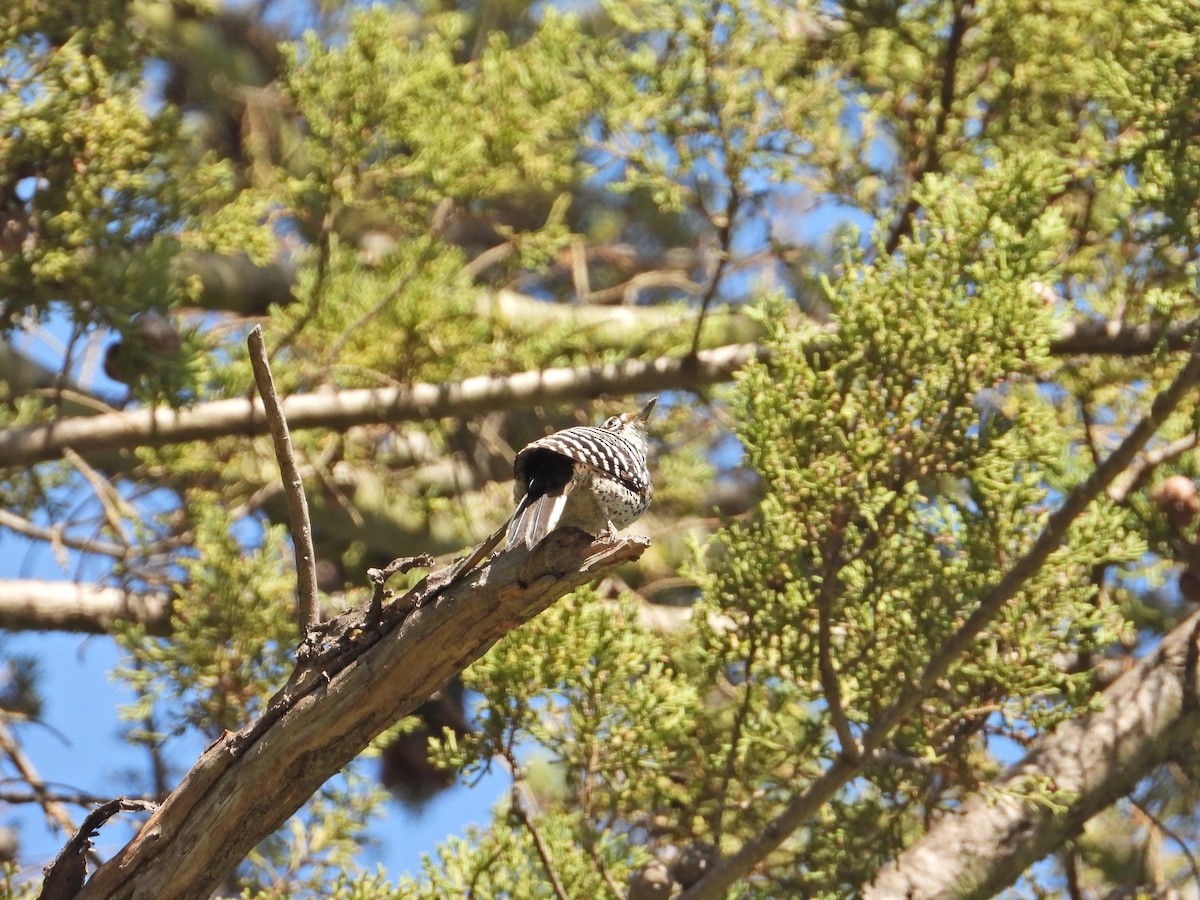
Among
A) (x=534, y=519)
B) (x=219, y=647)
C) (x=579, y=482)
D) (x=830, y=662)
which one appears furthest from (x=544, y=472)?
(x=219, y=647)

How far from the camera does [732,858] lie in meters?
3.24

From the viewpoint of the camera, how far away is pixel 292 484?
2652mm

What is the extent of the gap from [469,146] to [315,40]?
648 millimetres

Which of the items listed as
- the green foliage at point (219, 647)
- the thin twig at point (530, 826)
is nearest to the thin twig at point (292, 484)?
the thin twig at point (530, 826)

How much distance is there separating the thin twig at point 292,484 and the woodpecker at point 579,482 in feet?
1.39

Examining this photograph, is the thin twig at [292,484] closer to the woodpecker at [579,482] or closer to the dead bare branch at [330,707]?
the dead bare branch at [330,707]

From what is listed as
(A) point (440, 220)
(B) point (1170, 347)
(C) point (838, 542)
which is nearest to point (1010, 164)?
(B) point (1170, 347)

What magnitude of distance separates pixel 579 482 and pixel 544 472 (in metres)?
0.10

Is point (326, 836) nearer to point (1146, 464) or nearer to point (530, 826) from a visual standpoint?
point (530, 826)

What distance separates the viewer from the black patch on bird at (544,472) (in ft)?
9.39

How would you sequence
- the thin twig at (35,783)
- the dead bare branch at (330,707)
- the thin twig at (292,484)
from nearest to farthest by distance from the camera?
the dead bare branch at (330,707)
the thin twig at (292,484)
the thin twig at (35,783)

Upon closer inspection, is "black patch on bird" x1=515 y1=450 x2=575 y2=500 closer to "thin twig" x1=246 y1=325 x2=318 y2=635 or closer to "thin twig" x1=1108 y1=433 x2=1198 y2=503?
"thin twig" x1=246 y1=325 x2=318 y2=635

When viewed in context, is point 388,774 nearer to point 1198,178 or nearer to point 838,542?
point 838,542

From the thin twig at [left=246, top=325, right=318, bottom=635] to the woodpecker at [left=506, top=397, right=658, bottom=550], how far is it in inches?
16.7
